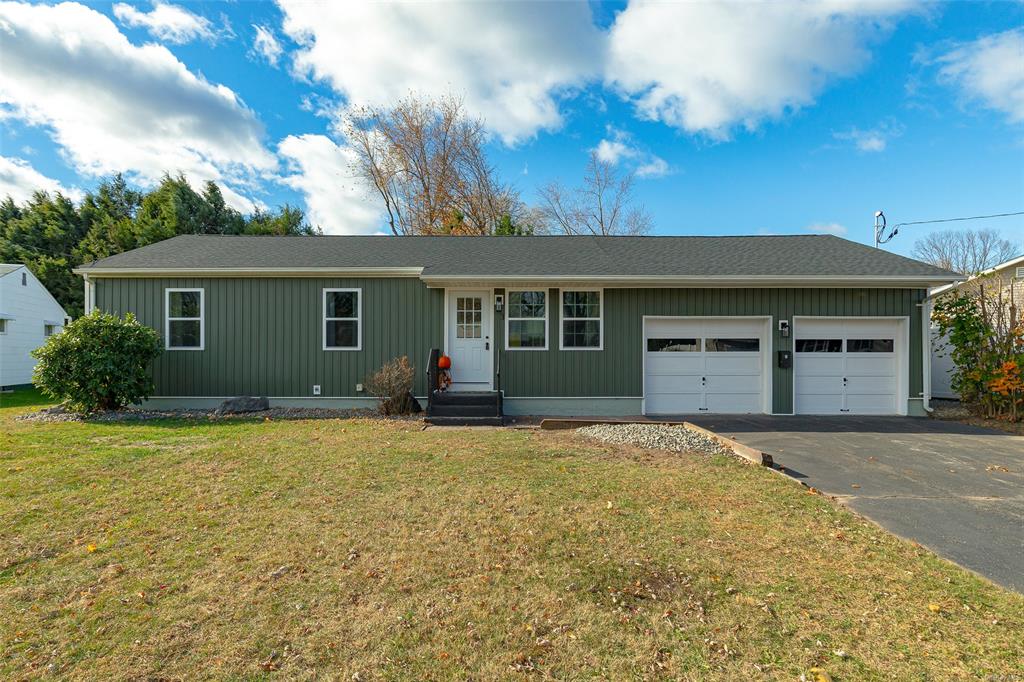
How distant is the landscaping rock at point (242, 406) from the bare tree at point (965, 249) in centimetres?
4030

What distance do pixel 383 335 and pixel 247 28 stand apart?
8.10 metres

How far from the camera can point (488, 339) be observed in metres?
9.51

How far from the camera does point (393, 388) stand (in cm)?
891

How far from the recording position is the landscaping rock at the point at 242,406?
8.91 meters

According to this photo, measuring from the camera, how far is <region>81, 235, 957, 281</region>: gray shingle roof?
9.23m

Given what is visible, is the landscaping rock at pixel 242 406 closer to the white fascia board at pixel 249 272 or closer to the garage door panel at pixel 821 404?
the white fascia board at pixel 249 272

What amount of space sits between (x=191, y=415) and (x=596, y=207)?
2100cm

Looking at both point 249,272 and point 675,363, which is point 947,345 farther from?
point 249,272

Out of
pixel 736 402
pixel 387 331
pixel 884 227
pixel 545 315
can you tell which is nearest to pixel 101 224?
pixel 387 331

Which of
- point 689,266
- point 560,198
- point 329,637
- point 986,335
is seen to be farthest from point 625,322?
point 560,198

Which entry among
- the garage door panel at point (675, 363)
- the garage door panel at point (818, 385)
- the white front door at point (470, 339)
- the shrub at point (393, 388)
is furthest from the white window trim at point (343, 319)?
the garage door panel at point (818, 385)

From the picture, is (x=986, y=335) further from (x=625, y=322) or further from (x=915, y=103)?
(x=915, y=103)

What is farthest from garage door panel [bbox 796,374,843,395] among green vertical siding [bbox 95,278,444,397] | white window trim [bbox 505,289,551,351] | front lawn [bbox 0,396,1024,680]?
green vertical siding [bbox 95,278,444,397]

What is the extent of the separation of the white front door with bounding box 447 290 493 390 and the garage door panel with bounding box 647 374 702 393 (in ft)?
11.5
